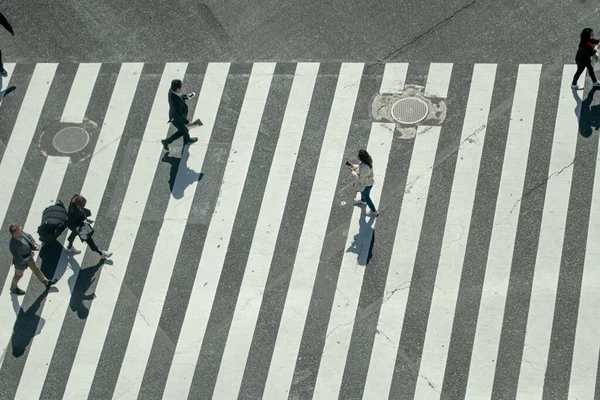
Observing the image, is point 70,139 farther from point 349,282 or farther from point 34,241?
point 349,282

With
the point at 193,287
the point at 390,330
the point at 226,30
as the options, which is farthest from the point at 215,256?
the point at 226,30

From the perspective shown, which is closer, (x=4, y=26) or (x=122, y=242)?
(x=122, y=242)

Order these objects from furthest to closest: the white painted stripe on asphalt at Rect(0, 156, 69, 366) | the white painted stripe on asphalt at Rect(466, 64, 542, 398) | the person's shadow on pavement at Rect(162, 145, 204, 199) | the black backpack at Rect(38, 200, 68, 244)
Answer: the person's shadow on pavement at Rect(162, 145, 204, 199)
the black backpack at Rect(38, 200, 68, 244)
the white painted stripe on asphalt at Rect(0, 156, 69, 366)
the white painted stripe on asphalt at Rect(466, 64, 542, 398)

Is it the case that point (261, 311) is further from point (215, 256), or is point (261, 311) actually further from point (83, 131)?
point (83, 131)

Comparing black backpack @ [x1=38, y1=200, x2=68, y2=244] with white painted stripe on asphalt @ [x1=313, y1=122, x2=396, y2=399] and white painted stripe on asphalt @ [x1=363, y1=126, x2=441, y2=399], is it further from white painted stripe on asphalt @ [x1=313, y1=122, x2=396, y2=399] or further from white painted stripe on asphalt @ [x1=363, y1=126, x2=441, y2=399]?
white painted stripe on asphalt @ [x1=363, y1=126, x2=441, y2=399]

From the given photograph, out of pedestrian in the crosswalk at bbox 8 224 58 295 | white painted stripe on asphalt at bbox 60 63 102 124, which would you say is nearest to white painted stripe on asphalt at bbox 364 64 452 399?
pedestrian in the crosswalk at bbox 8 224 58 295

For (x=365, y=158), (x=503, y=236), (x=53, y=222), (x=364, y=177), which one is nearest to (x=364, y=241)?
(x=364, y=177)
